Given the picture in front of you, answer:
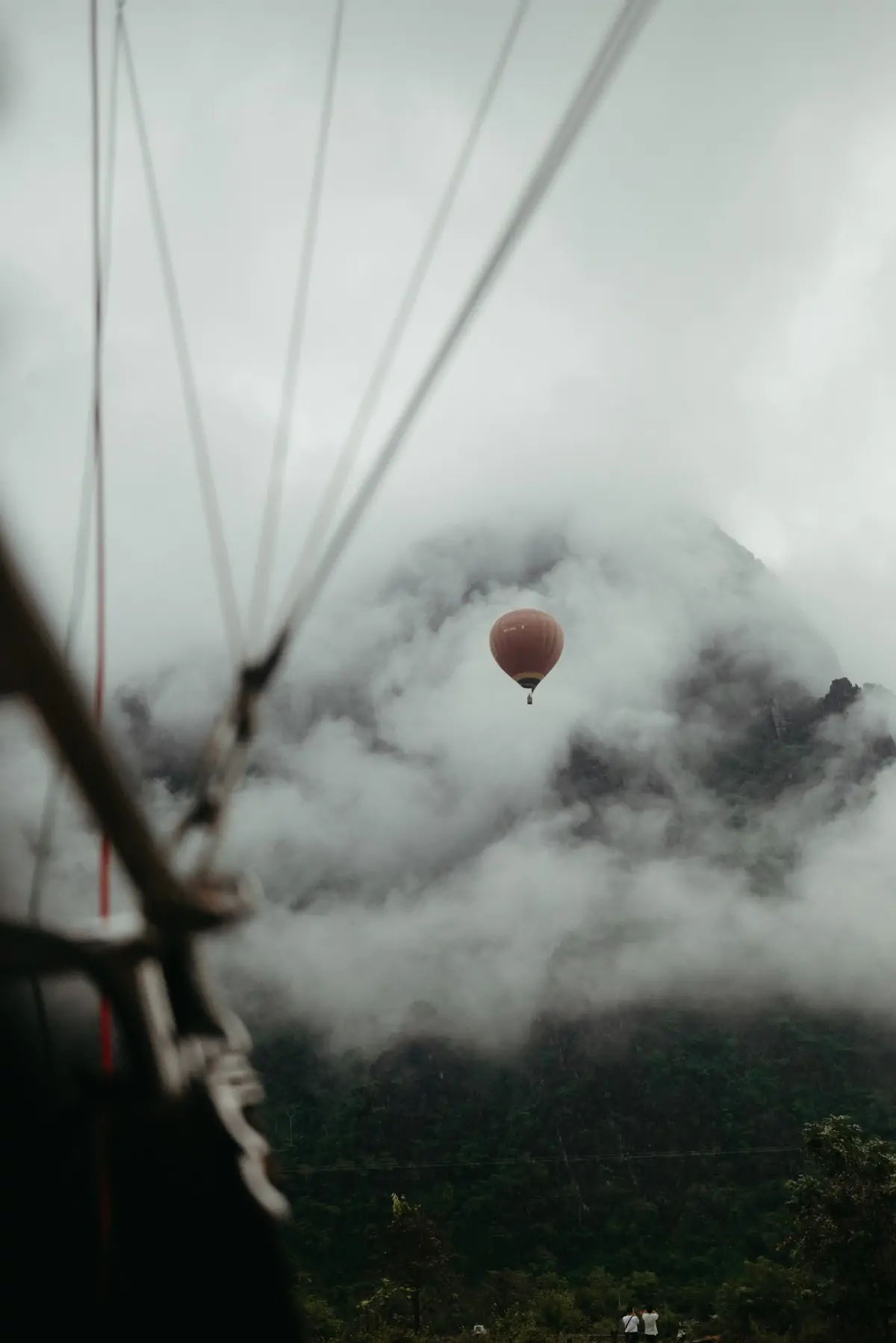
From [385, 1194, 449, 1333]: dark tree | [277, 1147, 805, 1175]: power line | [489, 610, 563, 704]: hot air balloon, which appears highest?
[489, 610, 563, 704]: hot air balloon

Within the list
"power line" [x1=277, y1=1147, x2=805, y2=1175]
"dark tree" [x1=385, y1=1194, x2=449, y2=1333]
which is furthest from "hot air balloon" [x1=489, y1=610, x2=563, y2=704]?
"power line" [x1=277, y1=1147, x2=805, y2=1175]

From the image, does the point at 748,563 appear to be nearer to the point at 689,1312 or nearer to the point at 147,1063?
the point at 689,1312

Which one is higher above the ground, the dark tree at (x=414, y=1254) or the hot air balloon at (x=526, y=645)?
the hot air balloon at (x=526, y=645)

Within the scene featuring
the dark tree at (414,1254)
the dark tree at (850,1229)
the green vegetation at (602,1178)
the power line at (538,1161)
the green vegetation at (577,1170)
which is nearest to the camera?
the dark tree at (850,1229)

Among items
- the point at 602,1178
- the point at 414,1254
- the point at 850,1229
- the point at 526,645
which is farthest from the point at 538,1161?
the point at 526,645

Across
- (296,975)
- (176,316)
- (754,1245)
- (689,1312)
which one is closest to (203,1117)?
(176,316)

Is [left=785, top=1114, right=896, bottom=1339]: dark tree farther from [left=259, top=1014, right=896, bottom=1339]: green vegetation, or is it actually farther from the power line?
the power line

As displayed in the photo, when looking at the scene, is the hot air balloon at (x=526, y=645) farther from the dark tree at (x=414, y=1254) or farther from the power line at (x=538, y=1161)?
the power line at (x=538, y=1161)

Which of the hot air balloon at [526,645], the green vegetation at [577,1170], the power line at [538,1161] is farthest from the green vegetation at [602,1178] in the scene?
the hot air balloon at [526,645]
